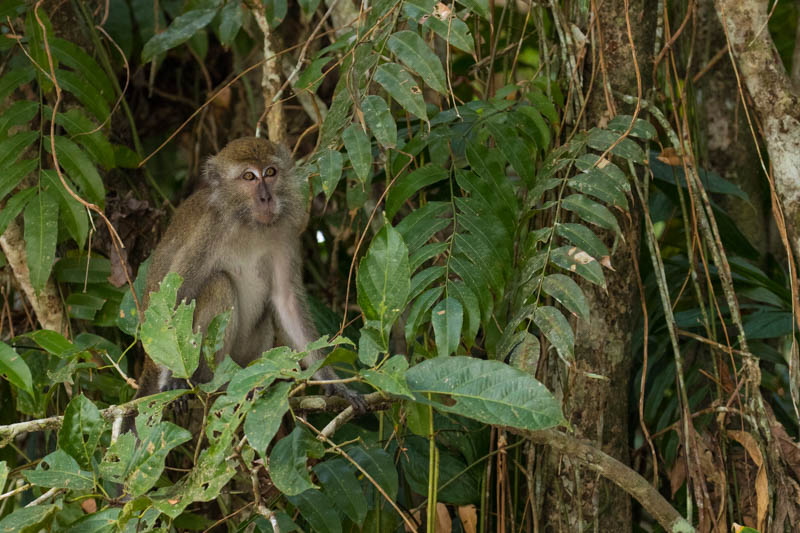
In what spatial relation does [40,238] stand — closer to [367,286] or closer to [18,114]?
[18,114]

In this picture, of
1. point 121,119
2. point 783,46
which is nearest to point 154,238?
point 121,119

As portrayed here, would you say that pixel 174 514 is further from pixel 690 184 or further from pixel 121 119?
pixel 121 119

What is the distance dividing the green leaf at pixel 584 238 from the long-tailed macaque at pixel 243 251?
1394 mm

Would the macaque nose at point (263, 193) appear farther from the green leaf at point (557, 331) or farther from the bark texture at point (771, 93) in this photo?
the bark texture at point (771, 93)

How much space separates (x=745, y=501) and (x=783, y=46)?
354 cm

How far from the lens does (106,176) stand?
14.7ft

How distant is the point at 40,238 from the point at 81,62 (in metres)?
0.89

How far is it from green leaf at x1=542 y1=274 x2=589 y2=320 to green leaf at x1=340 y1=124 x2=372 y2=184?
0.62 metres

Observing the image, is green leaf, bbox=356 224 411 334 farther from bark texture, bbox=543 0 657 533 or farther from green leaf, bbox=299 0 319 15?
green leaf, bbox=299 0 319 15

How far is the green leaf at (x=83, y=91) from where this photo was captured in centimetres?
391

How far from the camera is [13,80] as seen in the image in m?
3.89

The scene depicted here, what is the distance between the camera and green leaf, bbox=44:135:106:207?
379 centimetres

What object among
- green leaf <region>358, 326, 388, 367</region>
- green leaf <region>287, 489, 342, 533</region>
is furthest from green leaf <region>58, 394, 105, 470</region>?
green leaf <region>287, 489, 342, 533</region>

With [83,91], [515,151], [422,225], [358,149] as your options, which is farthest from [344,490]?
[83,91]
